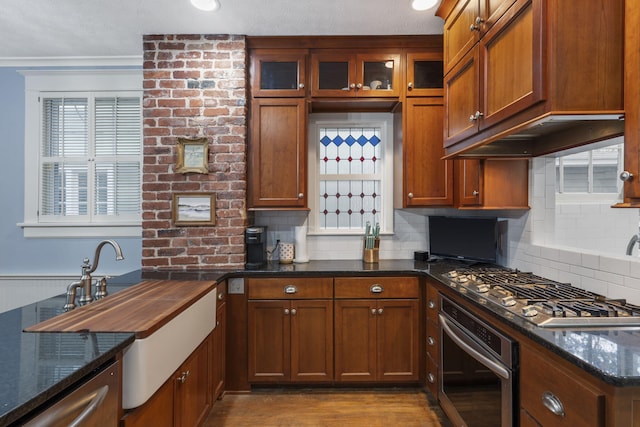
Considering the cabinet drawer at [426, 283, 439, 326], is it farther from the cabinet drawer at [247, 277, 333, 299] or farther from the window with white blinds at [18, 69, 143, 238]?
the window with white blinds at [18, 69, 143, 238]

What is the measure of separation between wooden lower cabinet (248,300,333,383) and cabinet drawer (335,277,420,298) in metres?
0.16

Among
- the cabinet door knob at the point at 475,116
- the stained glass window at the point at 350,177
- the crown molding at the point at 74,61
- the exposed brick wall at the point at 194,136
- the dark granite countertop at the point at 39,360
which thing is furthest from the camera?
the stained glass window at the point at 350,177

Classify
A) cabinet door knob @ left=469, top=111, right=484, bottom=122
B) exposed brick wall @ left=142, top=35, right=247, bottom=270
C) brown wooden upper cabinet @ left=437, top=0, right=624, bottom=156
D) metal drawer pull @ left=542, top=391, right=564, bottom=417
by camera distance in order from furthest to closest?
exposed brick wall @ left=142, top=35, right=247, bottom=270 → cabinet door knob @ left=469, top=111, right=484, bottom=122 → brown wooden upper cabinet @ left=437, top=0, right=624, bottom=156 → metal drawer pull @ left=542, top=391, right=564, bottom=417

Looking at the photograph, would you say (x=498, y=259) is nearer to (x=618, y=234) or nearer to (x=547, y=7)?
(x=618, y=234)

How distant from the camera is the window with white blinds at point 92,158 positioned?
3.07 m

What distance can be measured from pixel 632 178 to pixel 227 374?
2569 millimetres

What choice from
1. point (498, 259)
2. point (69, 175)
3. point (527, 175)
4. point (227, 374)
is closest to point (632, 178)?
point (527, 175)

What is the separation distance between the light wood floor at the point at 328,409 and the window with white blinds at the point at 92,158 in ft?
6.19

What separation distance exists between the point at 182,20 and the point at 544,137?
2503mm

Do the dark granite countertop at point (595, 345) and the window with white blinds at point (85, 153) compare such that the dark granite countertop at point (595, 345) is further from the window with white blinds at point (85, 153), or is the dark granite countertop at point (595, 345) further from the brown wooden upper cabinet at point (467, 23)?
the window with white blinds at point (85, 153)

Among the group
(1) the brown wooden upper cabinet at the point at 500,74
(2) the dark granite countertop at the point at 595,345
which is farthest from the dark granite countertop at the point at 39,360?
(1) the brown wooden upper cabinet at the point at 500,74

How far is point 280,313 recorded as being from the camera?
2.50 meters

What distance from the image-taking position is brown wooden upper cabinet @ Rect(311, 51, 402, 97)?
8.82ft

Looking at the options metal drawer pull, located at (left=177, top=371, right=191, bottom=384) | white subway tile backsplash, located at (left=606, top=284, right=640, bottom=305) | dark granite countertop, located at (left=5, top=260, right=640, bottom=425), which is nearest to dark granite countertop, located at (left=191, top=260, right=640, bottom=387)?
dark granite countertop, located at (left=5, top=260, right=640, bottom=425)
